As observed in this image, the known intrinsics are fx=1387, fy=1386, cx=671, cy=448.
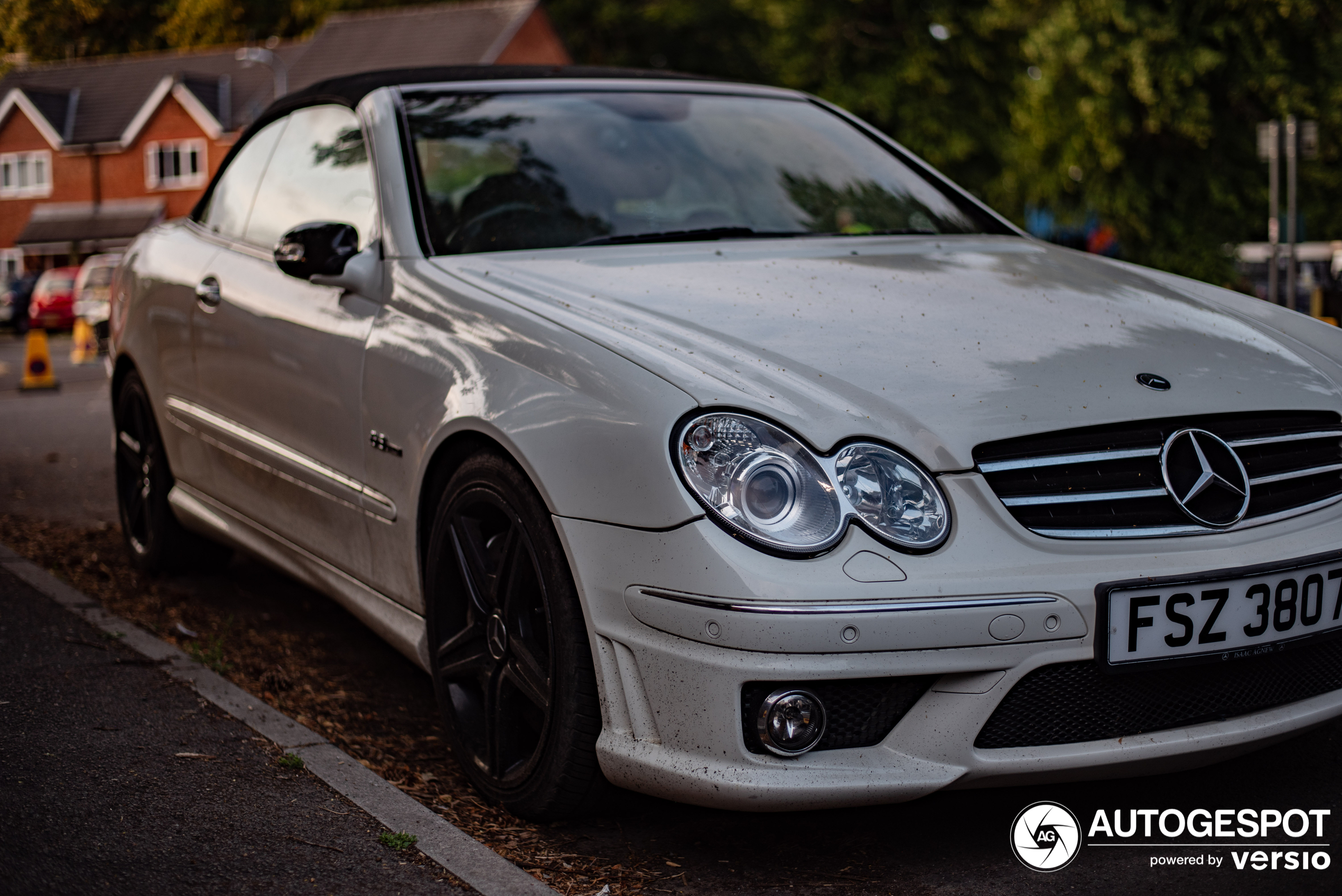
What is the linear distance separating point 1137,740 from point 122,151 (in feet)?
150

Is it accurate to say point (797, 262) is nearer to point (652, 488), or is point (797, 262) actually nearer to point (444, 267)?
point (444, 267)

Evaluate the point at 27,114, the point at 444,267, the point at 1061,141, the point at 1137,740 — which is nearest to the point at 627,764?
the point at 1137,740

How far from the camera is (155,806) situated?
9.47ft

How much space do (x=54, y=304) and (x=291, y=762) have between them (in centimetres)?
3020

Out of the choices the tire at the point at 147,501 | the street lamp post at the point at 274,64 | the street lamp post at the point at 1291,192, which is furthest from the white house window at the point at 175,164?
the tire at the point at 147,501

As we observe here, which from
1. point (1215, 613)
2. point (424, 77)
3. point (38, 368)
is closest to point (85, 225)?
point (38, 368)

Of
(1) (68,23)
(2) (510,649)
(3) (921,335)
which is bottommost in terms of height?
(2) (510,649)

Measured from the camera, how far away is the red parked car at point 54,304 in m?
30.1

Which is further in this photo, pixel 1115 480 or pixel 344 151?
pixel 344 151

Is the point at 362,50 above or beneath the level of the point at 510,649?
above

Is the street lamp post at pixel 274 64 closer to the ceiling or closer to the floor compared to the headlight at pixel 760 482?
closer to the ceiling

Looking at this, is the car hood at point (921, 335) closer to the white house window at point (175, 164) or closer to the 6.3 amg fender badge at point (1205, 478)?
the 6.3 amg fender badge at point (1205, 478)

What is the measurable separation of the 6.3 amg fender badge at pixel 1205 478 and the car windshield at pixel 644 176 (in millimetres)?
1456

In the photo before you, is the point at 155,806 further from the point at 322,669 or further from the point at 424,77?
the point at 424,77
